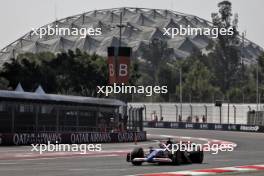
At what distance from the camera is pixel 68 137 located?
46.9 meters

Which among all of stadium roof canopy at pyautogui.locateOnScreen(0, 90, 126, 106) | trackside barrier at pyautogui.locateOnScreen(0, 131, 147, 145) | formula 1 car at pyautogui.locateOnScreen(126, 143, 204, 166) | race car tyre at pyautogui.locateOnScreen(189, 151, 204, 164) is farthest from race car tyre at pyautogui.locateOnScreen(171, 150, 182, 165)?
stadium roof canopy at pyautogui.locateOnScreen(0, 90, 126, 106)

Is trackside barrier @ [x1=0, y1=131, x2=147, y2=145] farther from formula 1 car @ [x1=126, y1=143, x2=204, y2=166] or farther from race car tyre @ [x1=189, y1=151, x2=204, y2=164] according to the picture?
formula 1 car @ [x1=126, y1=143, x2=204, y2=166]

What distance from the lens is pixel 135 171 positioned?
72.9 feet

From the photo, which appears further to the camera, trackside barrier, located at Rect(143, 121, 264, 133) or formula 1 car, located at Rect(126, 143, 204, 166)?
trackside barrier, located at Rect(143, 121, 264, 133)

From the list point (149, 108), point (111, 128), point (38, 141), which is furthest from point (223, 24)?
point (38, 141)

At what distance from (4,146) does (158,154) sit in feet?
60.7

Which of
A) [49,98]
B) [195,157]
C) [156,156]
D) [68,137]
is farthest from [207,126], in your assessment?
[156,156]

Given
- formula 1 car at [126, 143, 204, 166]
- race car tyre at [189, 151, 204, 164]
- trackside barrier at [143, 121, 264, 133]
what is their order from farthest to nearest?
trackside barrier at [143, 121, 264, 133] < race car tyre at [189, 151, 204, 164] < formula 1 car at [126, 143, 204, 166]

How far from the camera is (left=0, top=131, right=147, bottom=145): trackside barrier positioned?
43.5 m

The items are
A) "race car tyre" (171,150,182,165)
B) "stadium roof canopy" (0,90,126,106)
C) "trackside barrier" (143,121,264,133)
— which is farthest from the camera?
"trackside barrier" (143,121,264,133)

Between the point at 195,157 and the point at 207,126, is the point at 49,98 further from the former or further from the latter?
the point at 207,126

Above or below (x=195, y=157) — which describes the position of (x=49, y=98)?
above

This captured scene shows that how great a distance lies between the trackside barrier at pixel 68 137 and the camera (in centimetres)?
4352

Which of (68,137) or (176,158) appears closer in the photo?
(176,158)
